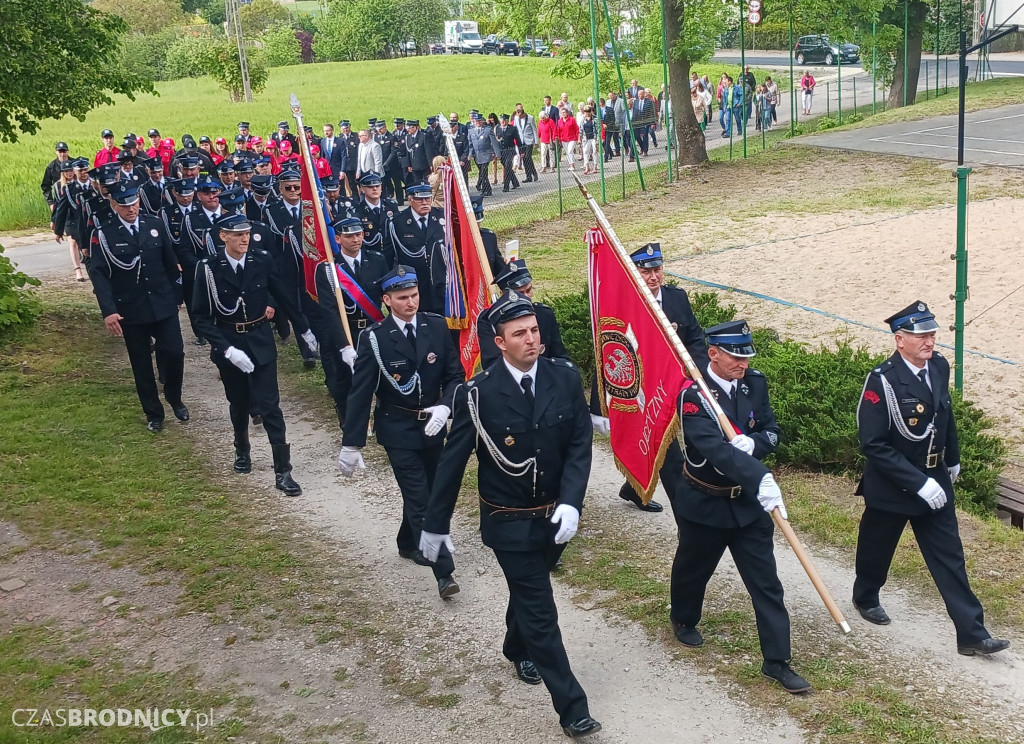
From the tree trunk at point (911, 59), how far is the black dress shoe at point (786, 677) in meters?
30.2

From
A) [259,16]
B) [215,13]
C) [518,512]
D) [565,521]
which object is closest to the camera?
[565,521]

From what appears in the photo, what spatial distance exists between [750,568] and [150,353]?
22.9 feet

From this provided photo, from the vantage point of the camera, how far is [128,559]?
774 cm

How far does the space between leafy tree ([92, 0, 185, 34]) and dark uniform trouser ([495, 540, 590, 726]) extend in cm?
9570

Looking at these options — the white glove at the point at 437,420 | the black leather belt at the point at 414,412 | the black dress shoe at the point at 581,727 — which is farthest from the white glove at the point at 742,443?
the black leather belt at the point at 414,412

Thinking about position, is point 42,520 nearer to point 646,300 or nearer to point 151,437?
point 151,437

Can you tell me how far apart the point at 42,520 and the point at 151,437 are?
2025 mm

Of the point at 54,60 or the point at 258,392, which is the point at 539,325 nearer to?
the point at 258,392

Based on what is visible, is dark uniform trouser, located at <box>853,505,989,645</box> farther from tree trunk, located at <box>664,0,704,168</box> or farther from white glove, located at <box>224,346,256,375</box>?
tree trunk, located at <box>664,0,704,168</box>

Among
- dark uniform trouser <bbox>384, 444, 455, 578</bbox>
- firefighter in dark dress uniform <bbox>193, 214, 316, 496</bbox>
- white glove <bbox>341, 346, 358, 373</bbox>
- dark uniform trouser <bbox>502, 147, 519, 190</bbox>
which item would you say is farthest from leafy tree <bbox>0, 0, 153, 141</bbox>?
dark uniform trouser <bbox>502, 147, 519, 190</bbox>

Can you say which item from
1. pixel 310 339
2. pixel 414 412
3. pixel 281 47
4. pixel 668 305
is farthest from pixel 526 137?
pixel 281 47

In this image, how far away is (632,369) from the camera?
6.35 m

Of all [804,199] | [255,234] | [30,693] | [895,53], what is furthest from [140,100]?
[30,693]

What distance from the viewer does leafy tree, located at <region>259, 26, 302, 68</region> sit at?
8250 centimetres
